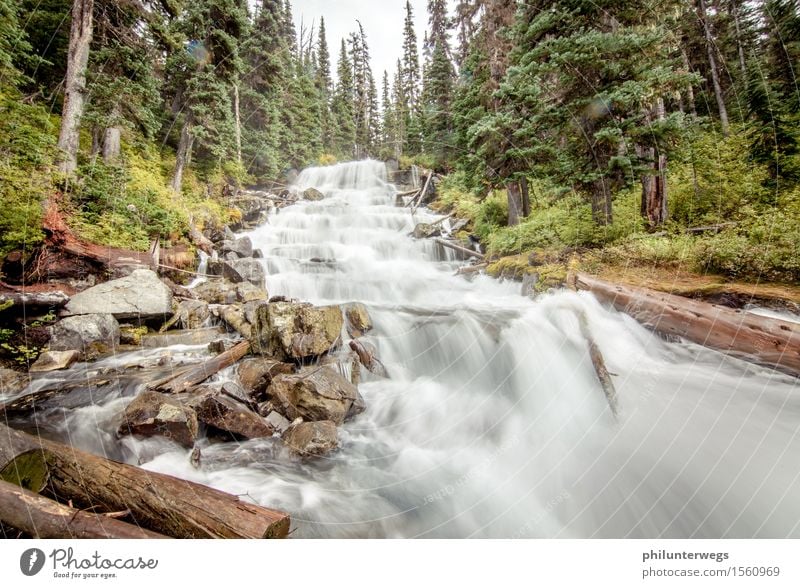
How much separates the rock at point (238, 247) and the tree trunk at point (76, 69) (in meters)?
3.94

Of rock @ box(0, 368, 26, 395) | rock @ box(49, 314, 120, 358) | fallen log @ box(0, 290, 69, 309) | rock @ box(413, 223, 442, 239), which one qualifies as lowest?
rock @ box(0, 368, 26, 395)

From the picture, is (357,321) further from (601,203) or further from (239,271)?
(601,203)

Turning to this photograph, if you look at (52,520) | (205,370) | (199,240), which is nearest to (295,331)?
(205,370)

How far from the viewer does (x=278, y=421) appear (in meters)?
4.00

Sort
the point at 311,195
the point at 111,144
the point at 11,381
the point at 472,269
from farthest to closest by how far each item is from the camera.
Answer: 1. the point at 311,195
2. the point at 472,269
3. the point at 111,144
4. the point at 11,381

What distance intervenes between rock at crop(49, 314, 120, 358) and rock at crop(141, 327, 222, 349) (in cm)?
47

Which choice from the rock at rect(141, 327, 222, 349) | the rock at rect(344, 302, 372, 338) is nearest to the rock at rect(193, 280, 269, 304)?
the rock at rect(141, 327, 222, 349)

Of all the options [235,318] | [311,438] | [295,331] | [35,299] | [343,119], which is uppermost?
[343,119]

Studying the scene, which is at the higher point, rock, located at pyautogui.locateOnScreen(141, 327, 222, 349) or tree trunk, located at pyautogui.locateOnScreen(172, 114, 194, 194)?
tree trunk, located at pyautogui.locateOnScreen(172, 114, 194, 194)

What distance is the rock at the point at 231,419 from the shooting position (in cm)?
374

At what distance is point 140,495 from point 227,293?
6961 millimetres

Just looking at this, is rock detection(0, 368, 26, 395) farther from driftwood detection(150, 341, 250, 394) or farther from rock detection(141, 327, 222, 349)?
driftwood detection(150, 341, 250, 394)

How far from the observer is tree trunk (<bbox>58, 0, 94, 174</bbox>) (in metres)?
7.52

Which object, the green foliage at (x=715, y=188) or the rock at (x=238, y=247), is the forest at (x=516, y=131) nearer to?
the green foliage at (x=715, y=188)
